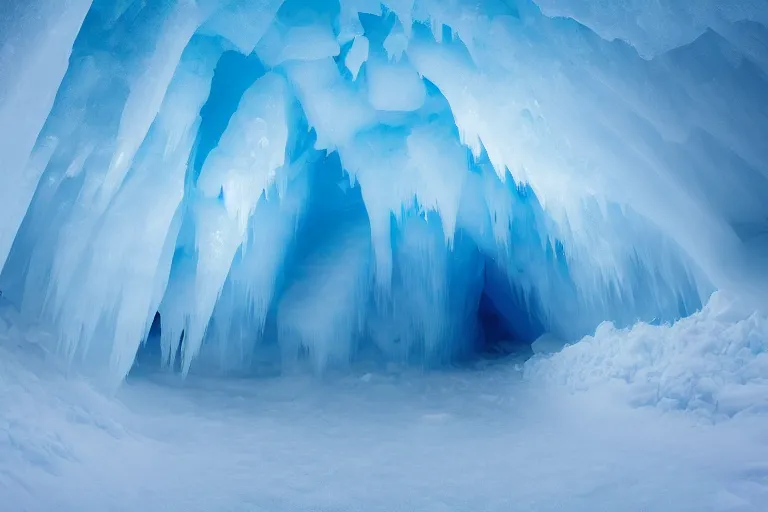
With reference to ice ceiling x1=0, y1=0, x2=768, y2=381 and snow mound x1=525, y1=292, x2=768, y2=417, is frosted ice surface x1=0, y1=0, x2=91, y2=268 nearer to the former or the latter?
ice ceiling x1=0, y1=0, x2=768, y2=381

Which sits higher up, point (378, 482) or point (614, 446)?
point (614, 446)

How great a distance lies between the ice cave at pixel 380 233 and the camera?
3152 millimetres

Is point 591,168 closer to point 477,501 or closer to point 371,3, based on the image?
point 371,3

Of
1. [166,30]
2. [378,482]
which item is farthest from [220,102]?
[378,482]

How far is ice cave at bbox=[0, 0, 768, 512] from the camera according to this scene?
3.15m

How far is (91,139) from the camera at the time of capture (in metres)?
3.87

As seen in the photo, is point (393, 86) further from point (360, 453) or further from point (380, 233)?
point (360, 453)

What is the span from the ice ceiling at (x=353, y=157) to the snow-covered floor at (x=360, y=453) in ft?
2.77

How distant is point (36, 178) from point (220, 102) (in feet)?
11.5

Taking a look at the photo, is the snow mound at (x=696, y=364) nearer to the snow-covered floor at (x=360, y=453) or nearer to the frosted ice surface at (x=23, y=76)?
the snow-covered floor at (x=360, y=453)

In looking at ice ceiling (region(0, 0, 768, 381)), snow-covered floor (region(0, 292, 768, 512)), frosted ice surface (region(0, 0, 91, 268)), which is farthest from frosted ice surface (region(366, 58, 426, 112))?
snow-covered floor (region(0, 292, 768, 512))

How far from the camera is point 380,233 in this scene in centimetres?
713

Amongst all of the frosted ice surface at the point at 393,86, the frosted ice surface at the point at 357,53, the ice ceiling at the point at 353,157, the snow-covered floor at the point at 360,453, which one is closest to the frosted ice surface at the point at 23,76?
the ice ceiling at the point at 353,157

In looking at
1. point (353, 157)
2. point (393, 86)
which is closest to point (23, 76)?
point (393, 86)
